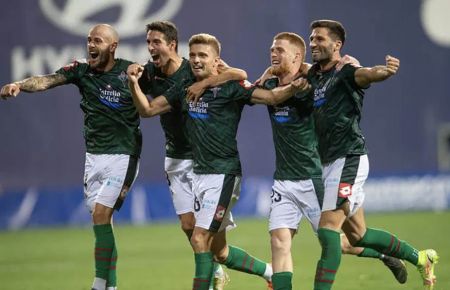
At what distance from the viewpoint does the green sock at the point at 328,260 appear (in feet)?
27.5

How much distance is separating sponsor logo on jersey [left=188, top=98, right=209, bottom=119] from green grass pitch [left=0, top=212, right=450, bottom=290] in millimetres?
2264

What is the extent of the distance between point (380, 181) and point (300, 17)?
10.4 feet

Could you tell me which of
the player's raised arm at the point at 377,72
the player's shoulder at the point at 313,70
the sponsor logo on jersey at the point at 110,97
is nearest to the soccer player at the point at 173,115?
the sponsor logo on jersey at the point at 110,97

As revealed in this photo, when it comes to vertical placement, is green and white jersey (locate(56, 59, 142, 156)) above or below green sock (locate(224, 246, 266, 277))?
above

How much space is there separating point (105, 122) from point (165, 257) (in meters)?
4.19

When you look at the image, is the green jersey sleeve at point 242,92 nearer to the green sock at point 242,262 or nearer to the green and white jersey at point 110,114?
the green and white jersey at point 110,114

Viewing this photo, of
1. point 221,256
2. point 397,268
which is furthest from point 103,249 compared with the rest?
point 397,268

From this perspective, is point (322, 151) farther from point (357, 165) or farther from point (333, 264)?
point (333, 264)

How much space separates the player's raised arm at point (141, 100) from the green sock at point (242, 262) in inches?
57.6

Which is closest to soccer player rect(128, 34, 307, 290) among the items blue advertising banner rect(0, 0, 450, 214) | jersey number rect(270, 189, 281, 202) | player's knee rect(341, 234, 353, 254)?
jersey number rect(270, 189, 281, 202)

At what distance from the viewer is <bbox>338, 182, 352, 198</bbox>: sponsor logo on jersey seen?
8.70m

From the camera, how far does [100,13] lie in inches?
699

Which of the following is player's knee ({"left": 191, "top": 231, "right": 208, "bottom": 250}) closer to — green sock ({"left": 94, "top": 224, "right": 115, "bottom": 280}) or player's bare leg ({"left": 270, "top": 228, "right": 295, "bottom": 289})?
player's bare leg ({"left": 270, "top": 228, "right": 295, "bottom": 289})

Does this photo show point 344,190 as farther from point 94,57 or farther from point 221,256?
Result: point 94,57
